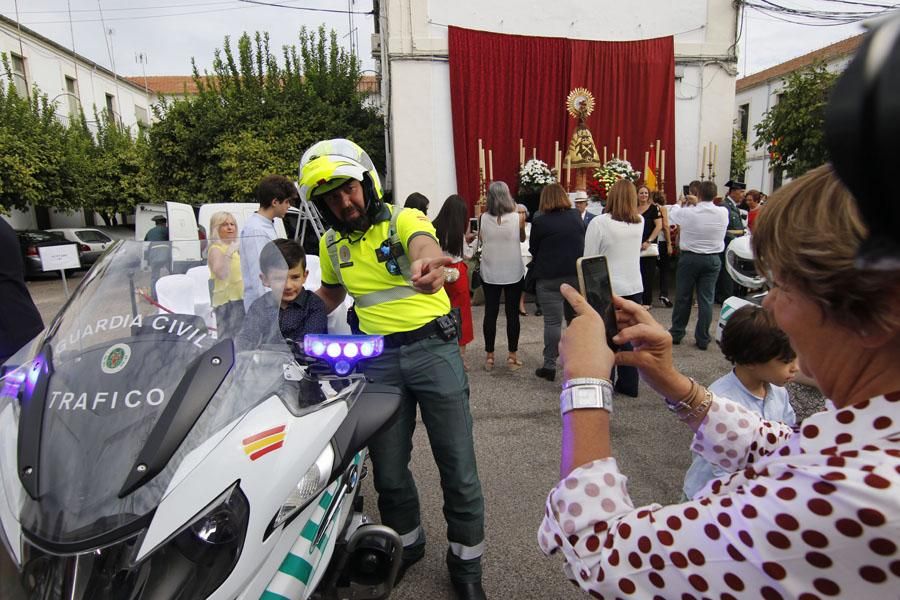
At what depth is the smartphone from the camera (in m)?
1.22

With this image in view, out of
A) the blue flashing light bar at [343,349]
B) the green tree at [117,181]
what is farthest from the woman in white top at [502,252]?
the green tree at [117,181]

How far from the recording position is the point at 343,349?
5.97 feet

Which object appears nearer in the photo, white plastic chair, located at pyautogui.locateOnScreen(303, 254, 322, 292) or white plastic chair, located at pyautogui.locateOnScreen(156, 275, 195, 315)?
white plastic chair, located at pyautogui.locateOnScreen(156, 275, 195, 315)

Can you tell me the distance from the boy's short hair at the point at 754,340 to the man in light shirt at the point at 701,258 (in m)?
3.95

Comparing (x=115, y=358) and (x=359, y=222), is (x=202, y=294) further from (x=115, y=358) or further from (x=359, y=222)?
(x=359, y=222)

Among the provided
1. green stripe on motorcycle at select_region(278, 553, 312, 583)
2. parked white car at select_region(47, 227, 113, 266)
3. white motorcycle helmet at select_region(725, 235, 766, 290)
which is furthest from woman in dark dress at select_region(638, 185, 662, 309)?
parked white car at select_region(47, 227, 113, 266)

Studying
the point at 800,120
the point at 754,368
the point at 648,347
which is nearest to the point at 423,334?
the point at 648,347

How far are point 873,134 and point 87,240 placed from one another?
67.1ft

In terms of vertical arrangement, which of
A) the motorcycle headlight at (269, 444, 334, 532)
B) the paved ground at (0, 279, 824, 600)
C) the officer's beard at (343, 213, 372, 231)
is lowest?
the paved ground at (0, 279, 824, 600)

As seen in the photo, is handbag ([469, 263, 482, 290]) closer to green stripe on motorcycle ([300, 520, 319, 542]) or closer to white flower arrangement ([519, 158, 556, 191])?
white flower arrangement ([519, 158, 556, 191])

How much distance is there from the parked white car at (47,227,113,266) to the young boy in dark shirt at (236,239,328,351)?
16.2 meters

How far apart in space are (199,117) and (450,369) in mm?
16182

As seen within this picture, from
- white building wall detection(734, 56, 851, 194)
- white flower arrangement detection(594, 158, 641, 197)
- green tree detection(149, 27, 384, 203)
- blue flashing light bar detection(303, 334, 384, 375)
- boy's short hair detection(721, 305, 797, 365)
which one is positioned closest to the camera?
blue flashing light bar detection(303, 334, 384, 375)

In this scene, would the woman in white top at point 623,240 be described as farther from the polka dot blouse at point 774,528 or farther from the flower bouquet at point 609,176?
the flower bouquet at point 609,176
